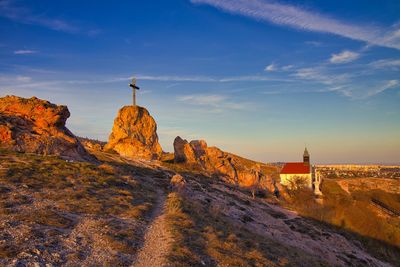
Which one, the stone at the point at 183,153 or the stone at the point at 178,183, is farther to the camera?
the stone at the point at 183,153

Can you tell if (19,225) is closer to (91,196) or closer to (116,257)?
(116,257)

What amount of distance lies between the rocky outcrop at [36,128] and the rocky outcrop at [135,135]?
1374cm

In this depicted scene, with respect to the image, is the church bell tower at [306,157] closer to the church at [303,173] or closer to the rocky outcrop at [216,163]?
the church at [303,173]

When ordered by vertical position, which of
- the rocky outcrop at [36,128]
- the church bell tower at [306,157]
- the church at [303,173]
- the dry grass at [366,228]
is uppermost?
the rocky outcrop at [36,128]

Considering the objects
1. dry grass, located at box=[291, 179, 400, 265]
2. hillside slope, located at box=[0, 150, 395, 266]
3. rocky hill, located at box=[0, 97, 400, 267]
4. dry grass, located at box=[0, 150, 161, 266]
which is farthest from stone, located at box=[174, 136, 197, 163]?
dry grass, located at box=[0, 150, 161, 266]

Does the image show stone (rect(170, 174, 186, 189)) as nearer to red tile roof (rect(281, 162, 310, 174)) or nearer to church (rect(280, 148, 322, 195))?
→ church (rect(280, 148, 322, 195))

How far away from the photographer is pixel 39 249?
37.2 ft

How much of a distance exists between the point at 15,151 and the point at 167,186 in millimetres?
13757

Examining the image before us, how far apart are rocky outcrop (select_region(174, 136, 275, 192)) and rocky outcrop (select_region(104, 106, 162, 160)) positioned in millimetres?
3872

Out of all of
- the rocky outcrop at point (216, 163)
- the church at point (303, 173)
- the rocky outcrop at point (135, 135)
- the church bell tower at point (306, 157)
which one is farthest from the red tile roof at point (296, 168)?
the rocky outcrop at point (135, 135)

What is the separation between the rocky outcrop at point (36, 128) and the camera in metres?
30.0

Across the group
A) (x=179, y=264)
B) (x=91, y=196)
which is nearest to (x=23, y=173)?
(x=91, y=196)

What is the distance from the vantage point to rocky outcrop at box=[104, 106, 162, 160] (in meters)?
49.1

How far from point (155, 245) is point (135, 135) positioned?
3731 centimetres
